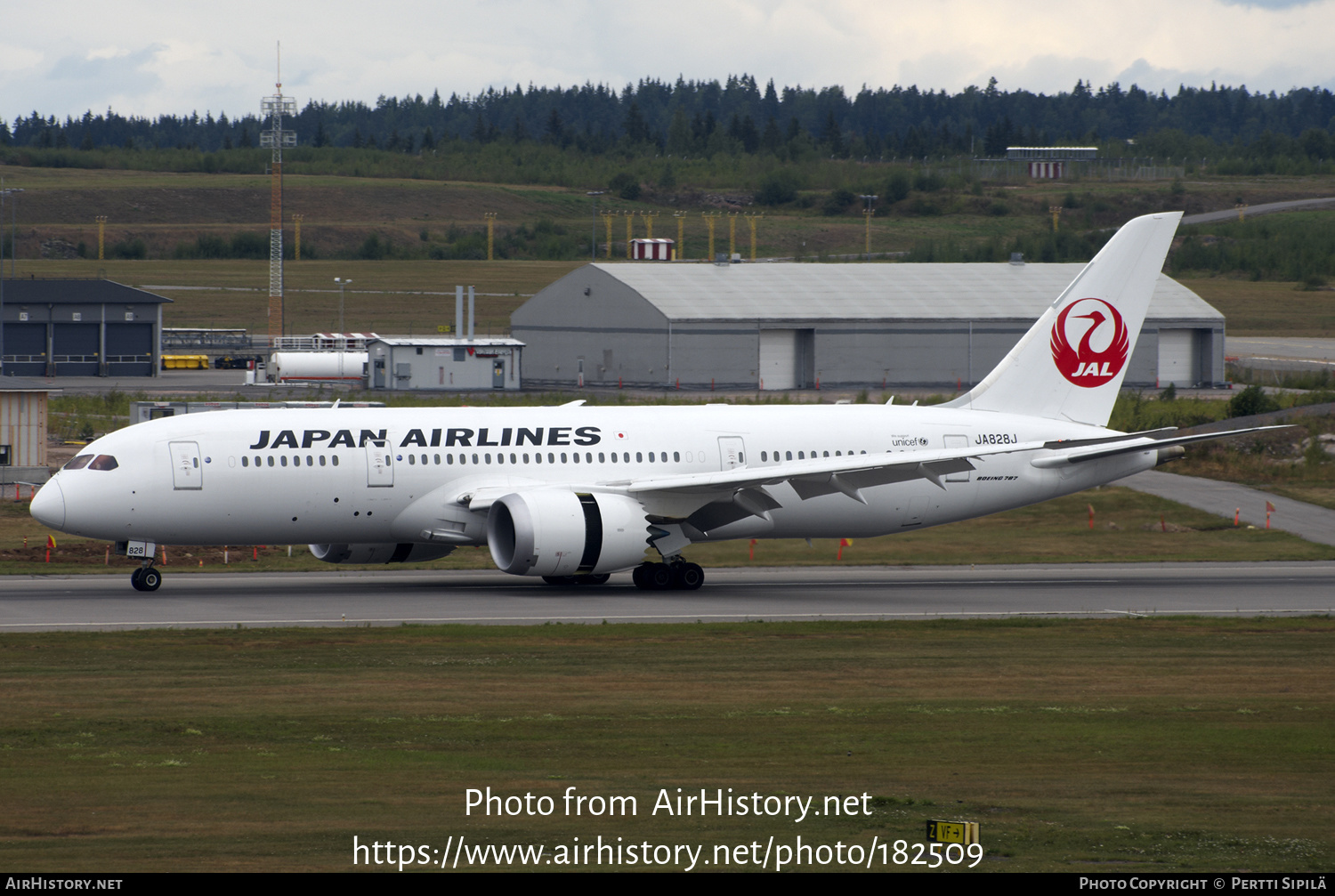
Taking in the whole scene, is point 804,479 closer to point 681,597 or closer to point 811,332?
point 681,597

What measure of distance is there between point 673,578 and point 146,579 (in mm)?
12508

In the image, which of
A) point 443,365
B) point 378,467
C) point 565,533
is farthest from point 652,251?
point 565,533

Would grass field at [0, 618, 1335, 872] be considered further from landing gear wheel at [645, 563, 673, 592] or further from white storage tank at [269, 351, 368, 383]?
white storage tank at [269, 351, 368, 383]

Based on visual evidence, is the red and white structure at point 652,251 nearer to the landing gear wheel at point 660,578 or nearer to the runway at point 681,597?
the runway at point 681,597

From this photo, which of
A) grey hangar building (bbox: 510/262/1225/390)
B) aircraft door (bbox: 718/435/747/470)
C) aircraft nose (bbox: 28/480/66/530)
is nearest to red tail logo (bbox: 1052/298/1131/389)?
aircraft door (bbox: 718/435/747/470)

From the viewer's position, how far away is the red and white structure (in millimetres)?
154500

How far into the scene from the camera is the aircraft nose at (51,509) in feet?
119

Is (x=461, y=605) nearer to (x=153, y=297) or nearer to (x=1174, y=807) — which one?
(x=1174, y=807)

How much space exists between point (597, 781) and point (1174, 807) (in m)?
6.40

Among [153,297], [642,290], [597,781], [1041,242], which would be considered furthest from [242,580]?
[1041,242]

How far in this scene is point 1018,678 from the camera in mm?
26562

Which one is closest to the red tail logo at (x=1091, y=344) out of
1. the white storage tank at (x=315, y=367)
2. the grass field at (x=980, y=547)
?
the grass field at (x=980, y=547)

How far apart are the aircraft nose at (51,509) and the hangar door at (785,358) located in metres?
64.2

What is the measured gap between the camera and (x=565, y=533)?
36594mm
